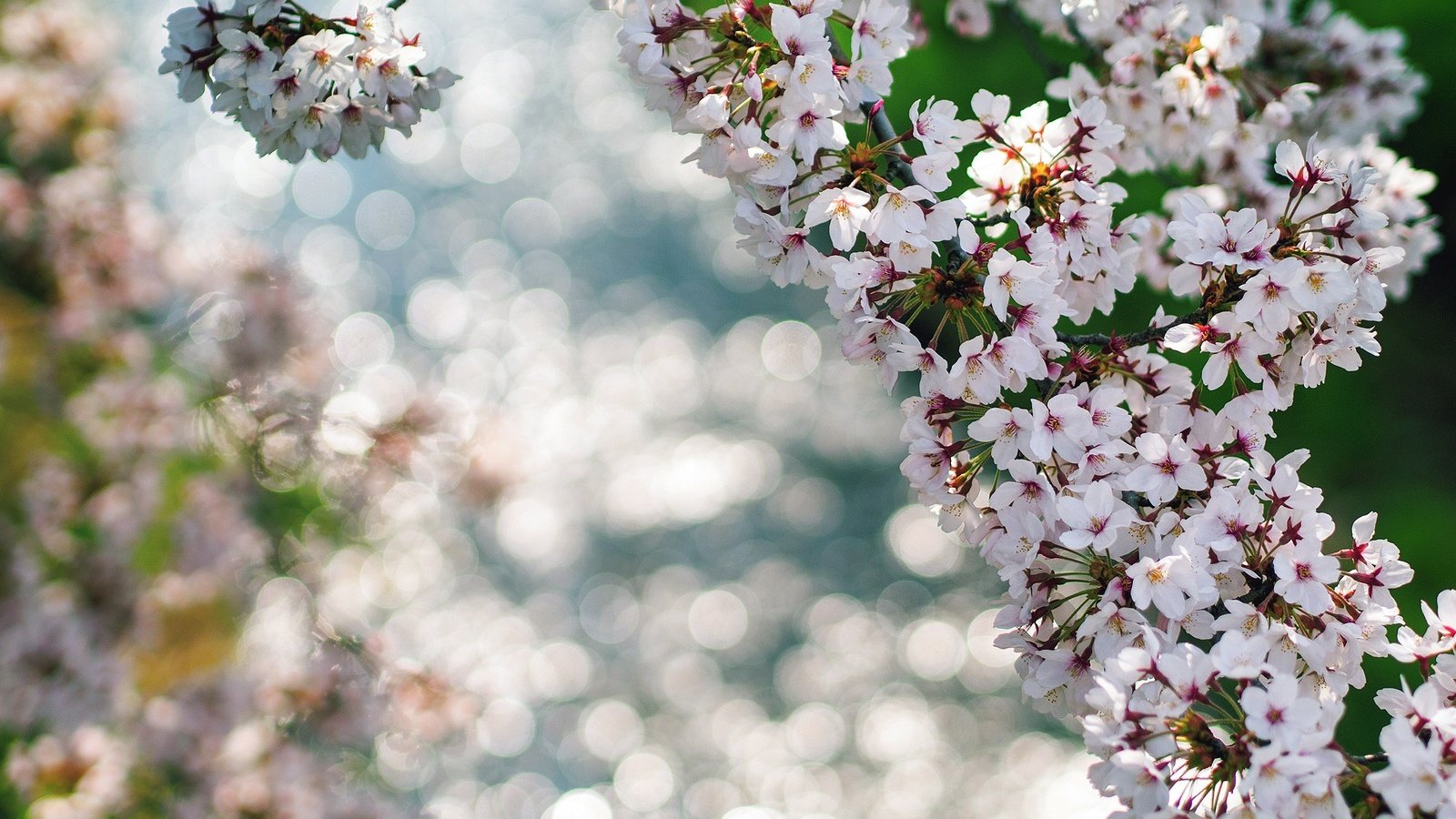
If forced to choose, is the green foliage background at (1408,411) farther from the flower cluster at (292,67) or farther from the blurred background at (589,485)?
the flower cluster at (292,67)

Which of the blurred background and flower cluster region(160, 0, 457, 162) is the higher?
the blurred background

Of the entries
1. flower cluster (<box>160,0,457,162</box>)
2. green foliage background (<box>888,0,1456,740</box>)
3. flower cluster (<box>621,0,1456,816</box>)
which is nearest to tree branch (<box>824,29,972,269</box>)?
flower cluster (<box>621,0,1456,816</box>)

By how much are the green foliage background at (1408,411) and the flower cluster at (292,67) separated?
2.53 m

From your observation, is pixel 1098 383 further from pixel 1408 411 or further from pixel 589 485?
pixel 589 485

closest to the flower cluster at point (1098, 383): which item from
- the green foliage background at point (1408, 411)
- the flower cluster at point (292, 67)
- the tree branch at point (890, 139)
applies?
the tree branch at point (890, 139)

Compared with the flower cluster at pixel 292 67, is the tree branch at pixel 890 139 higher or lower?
higher

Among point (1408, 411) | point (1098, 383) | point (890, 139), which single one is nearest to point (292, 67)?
point (890, 139)

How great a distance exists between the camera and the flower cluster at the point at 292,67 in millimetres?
1151

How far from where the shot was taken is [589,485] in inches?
292

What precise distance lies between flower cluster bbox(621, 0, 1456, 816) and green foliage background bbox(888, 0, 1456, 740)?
7.08 feet

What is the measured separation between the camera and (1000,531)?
42.6 inches

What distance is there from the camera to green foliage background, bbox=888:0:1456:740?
3775mm

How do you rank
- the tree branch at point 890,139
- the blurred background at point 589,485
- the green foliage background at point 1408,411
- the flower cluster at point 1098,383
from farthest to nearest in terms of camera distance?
the green foliage background at point 1408,411 → the blurred background at point 589,485 → the tree branch at point 890,139 → the flower cluster at point 1098,383

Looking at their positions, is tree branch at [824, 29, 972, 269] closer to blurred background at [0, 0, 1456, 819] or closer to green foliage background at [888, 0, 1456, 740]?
blurred background at [0, 0, 1456, 819]
